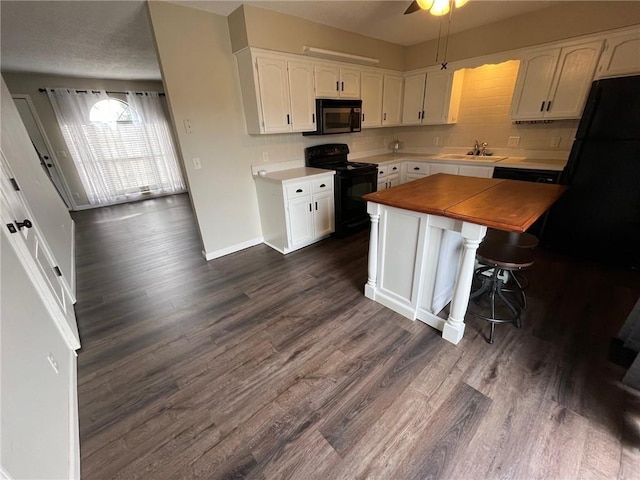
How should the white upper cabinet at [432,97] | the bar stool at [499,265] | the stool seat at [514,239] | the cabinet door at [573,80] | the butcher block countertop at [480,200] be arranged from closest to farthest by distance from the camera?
the butcher block countertop at [480,200] → the bar stool at [499,265] → the stool seat at [514,239] → the cabinet door at [573,80] → the white upper cabinet at [432,97]

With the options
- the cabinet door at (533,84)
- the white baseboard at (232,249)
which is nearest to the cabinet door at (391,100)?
the cabinet door at (533,84)

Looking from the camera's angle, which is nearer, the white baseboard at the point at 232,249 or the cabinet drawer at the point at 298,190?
the cabinet drawer at the point at 298,190

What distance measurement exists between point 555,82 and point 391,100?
1.98 m

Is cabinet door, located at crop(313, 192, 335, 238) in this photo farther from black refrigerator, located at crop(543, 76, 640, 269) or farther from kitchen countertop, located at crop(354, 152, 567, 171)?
black refrigerator, located at crop(543, 76, 640, 269)

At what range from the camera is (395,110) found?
430cm

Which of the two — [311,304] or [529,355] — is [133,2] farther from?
[529,355]

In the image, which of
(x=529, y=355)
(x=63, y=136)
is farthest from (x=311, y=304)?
(x=63, y=136)

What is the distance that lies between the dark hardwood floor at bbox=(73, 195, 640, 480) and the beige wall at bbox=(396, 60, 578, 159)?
5.22 feet

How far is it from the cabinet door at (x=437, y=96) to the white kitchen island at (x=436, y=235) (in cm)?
213

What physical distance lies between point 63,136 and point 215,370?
6161 millimetres

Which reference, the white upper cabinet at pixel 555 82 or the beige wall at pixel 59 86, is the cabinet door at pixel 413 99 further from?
the beige wall at pixel 59 86

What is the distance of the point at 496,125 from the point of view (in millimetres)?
3697

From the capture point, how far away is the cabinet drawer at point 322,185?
10.5ft

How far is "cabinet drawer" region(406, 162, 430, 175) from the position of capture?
4.02 meters
